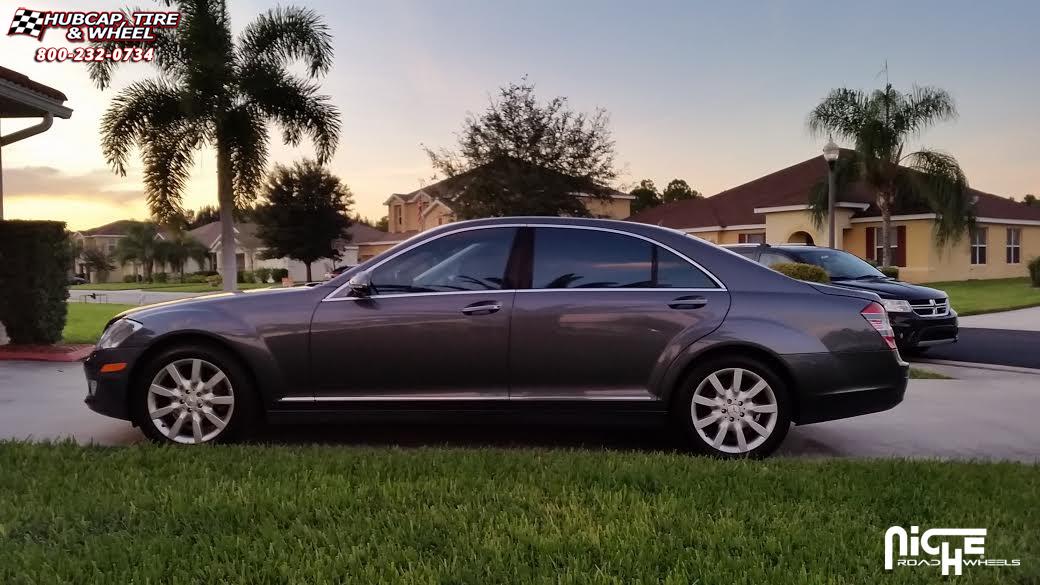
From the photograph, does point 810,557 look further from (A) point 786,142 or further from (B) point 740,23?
(A) point 786,142

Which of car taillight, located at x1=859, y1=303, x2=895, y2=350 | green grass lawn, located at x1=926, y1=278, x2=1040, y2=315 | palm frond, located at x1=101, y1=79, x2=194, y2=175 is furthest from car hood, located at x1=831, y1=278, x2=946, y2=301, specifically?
palm frond, located at x1=101, y1=79, x2=194, y2=175

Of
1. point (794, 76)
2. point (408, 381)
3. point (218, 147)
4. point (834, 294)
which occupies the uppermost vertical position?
point (794, 76)

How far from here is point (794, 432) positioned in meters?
6.25

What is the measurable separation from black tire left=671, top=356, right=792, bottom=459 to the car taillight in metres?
0.73

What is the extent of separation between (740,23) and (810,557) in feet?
55.1

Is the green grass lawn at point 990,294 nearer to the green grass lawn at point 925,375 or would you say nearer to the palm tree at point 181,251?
the green grass lawn at point 925,375

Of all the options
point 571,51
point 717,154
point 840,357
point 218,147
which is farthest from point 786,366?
point 717,154

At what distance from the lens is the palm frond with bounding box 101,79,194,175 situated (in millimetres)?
18953

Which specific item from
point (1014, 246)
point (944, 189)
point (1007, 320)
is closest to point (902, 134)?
point (944, 189)

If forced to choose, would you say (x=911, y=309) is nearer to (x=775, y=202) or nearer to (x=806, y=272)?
(x=806, y=272)

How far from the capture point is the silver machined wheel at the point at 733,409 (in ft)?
16.8

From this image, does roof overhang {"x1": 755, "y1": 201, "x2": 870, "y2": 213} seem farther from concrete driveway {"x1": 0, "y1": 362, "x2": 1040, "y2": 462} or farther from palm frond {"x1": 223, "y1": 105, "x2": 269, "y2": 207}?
concrete driveway {"x1": 0, "y1": 362, "x2": 1040, "y2": 462}

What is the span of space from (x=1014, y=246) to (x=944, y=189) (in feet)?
32.6

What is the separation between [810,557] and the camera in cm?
335
